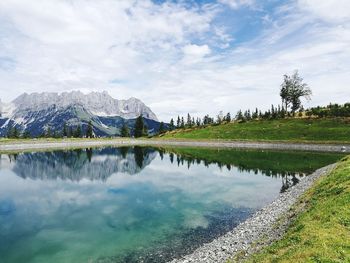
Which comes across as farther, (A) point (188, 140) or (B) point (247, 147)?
(A) point (188, 140)

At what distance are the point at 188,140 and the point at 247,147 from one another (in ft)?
159

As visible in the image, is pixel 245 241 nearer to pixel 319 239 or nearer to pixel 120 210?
pixel 319 239

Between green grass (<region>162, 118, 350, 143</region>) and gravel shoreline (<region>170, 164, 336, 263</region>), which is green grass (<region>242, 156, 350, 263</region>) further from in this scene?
green grass (<region>162, 118, 350, 143</region>)

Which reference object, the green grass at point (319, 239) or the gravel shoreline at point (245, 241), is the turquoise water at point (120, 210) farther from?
the green grass at point (319, 239)

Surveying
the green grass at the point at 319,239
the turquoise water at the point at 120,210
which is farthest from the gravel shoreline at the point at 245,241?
the turquoise water at the point at 120,210

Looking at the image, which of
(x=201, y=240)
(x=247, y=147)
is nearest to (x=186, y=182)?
(x=201, y=240)

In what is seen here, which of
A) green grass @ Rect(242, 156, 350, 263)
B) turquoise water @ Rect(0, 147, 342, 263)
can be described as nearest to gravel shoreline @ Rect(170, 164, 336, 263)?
green grass @ Rect(242, 156, 350, 263)

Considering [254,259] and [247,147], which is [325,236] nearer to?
[254,259]

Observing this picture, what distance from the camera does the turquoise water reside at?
104 feet

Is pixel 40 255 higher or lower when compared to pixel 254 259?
lower

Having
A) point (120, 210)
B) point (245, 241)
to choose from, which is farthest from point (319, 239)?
point (120, 210)

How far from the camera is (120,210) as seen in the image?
48.2 m

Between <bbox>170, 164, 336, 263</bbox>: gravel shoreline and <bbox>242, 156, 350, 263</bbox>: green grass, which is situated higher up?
<bbox>242, 156, 350, 263</bbox>: green grass

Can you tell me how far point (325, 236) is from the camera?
68.2 feet
